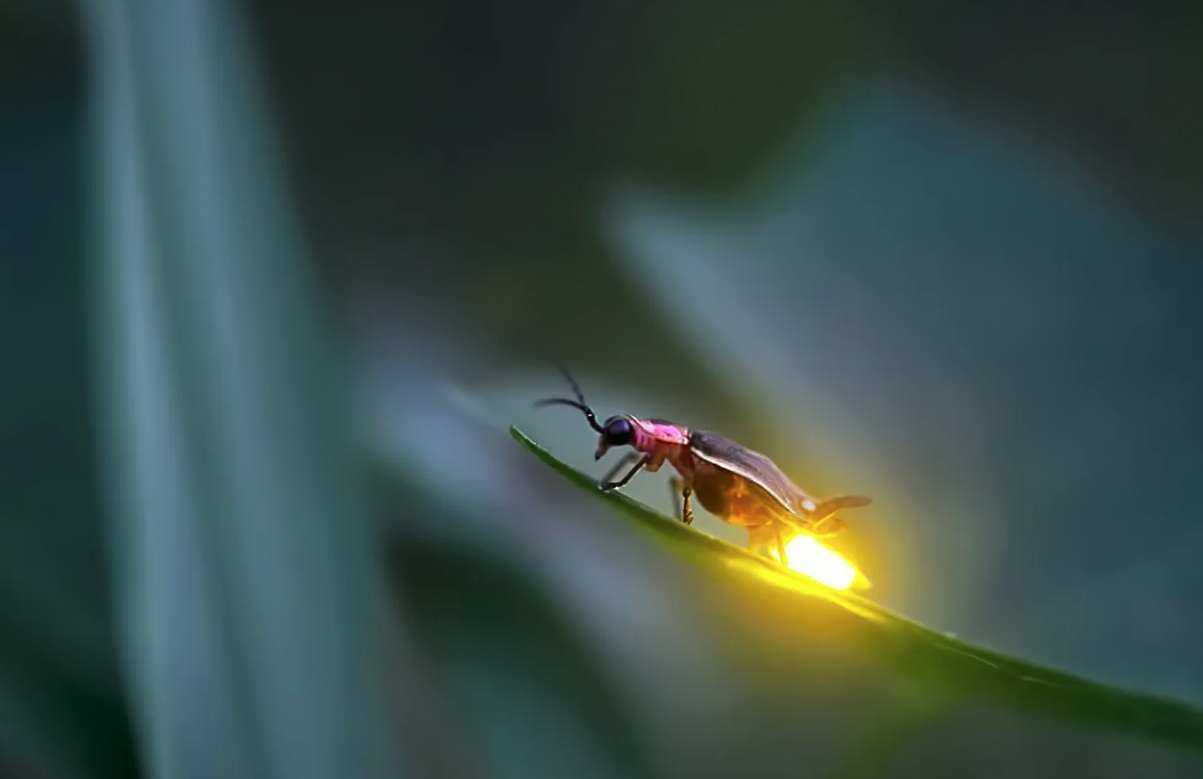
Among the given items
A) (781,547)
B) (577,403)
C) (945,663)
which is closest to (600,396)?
(577,403)

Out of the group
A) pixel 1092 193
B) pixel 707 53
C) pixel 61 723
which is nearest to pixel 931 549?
pixel 1092 193

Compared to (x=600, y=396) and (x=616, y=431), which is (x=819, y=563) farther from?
(x=600, y=396)

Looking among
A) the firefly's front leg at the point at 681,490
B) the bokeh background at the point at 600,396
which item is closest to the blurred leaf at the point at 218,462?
the bokeh background at the point at 600,396

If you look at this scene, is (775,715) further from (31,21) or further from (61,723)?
(31,21)

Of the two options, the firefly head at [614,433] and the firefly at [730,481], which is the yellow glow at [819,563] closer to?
the firefly at [730,481]

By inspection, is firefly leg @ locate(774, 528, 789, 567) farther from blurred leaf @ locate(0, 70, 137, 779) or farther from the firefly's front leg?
blurred leaf @ locate(0, 70, 137, 779)

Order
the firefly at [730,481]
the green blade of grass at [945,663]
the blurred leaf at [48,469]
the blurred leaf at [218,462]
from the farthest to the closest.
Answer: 1. the firefly at [730,481]
2. the blurred leaf at [48,469]
3. the blurred leaf at [218,462]
4. the green blade of grass at [945,663]
